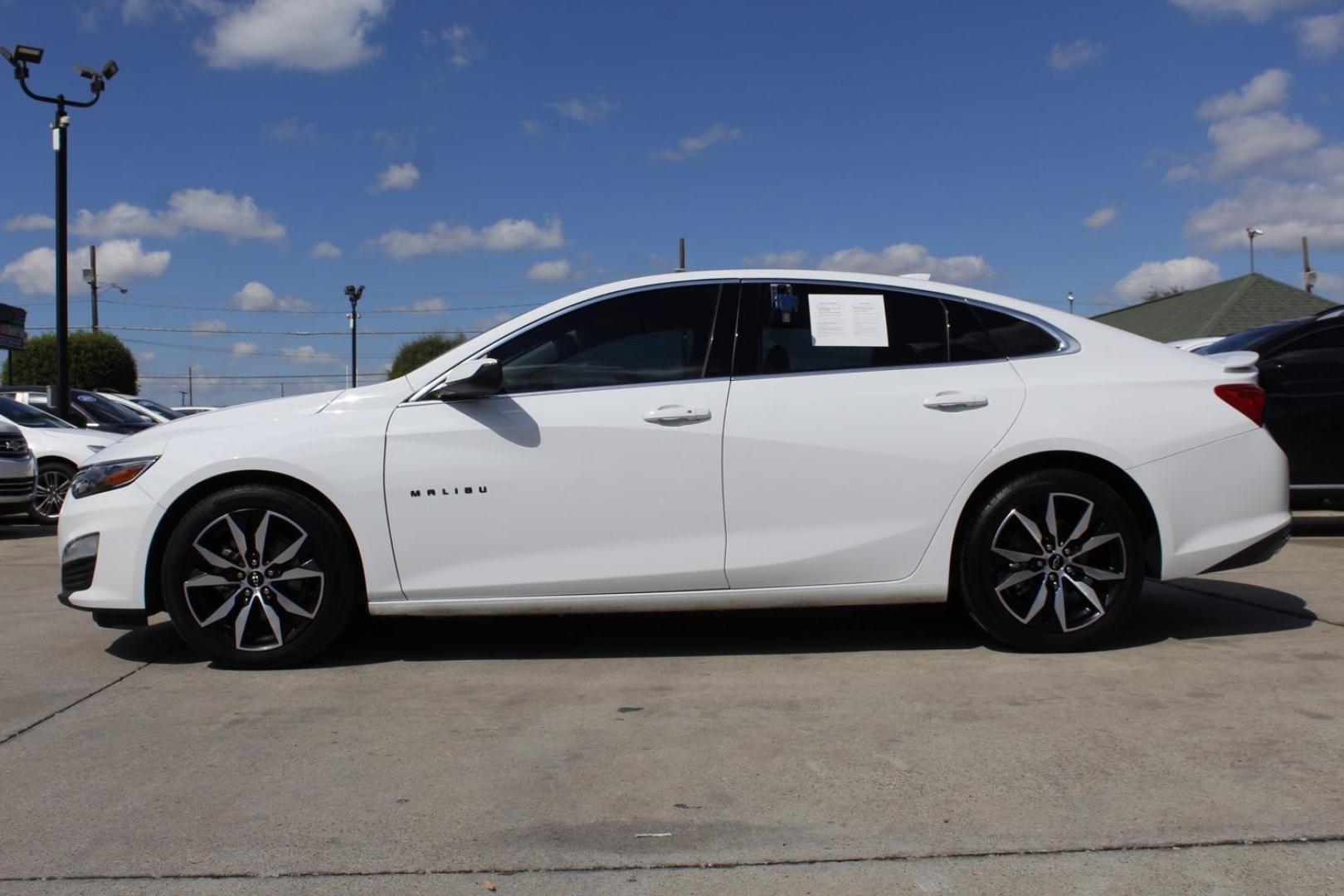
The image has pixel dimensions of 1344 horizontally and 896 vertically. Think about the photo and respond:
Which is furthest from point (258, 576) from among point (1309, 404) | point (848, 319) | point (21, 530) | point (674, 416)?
point (21, 530)

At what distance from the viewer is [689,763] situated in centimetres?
336

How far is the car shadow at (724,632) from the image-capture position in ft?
15.7

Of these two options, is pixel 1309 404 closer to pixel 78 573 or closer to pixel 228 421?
pixel 228 421

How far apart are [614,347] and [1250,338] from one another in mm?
6226

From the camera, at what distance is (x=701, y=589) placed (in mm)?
4445

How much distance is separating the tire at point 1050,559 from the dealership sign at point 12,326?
889 inches

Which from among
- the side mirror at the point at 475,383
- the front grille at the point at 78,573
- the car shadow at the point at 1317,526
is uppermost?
the side mirror at the point at 475,383

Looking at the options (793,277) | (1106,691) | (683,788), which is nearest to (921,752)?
Result: (683,788)

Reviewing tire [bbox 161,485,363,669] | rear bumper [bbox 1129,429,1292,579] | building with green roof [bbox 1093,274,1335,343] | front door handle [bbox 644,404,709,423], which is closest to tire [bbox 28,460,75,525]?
tire [bbox 161,485,363,669]

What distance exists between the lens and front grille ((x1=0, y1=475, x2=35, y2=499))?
10688 mm

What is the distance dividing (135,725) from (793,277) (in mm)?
3056

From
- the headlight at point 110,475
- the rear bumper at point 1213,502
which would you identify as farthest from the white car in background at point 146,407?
the rear bumper at point 1213,502

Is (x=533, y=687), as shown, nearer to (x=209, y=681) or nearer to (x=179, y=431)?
(x=209, y=681)

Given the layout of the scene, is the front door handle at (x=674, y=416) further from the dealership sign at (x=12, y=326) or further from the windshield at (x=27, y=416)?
the dealership sign at (x=12, y=326)
